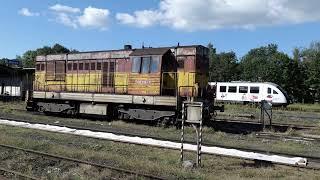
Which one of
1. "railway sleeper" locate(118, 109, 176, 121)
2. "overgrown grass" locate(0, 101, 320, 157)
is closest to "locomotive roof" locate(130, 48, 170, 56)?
"railway sleeper" locate(118, 109, 176, 121)

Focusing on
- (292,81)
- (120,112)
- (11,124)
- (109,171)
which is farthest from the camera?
(292,81)

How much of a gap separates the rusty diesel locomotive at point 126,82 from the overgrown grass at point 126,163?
5.82m

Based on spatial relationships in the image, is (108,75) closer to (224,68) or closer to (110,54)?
(110,54)

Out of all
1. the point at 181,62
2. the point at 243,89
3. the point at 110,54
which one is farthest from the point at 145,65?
the point at 243,89

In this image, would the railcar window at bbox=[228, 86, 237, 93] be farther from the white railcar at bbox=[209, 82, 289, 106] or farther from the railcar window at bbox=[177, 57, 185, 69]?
the railcar window at bbox=[177, 57, 185, 69]

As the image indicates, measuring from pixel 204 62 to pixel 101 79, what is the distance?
234 inches

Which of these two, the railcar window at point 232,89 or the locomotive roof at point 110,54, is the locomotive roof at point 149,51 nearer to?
the locomotive roof at point 110,54

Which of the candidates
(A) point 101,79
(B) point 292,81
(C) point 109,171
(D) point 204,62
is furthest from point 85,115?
(B) point 292,81

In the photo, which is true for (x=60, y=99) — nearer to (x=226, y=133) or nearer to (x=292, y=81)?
(x=226, y=133)

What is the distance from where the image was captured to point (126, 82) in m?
22.4

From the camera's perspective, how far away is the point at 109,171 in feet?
35.0

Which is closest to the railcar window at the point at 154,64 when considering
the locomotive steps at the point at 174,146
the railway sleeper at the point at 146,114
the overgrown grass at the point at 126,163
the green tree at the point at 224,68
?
the railway sleeper at the point at 146,114

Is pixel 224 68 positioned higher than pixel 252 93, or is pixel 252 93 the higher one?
pixel 224 68

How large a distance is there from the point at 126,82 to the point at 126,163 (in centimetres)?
1120
